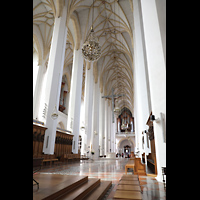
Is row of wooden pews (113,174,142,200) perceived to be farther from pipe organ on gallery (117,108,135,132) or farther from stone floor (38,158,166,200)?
pipe organ on gallery (117,108,135,132)

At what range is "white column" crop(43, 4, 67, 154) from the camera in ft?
23.5

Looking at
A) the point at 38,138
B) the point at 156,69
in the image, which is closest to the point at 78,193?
the point at 156,69

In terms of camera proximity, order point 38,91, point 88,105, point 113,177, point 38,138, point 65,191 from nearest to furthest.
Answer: point 65,191
point 113,177
point 38,138
point 38,91
point 88,105

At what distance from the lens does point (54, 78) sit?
7.98m

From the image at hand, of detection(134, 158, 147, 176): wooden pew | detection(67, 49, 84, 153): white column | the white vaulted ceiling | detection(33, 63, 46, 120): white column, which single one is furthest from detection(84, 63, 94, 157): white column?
detection(134, 158, 147, 176): wooden pew

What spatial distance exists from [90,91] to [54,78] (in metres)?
6.16

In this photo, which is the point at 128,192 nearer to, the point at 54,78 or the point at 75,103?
the point at 54,78

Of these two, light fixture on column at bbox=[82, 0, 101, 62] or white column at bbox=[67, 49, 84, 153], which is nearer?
light fixture on column at bbox=[82, 0, 101, 62]

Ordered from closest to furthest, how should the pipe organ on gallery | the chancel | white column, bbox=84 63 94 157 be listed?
the chancel → white column, bbox=84 63 94 157 → the pipe organ on gallery

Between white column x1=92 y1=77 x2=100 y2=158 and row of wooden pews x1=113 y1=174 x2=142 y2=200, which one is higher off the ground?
white column x1=92 y1=77 x2=100 y2=158
